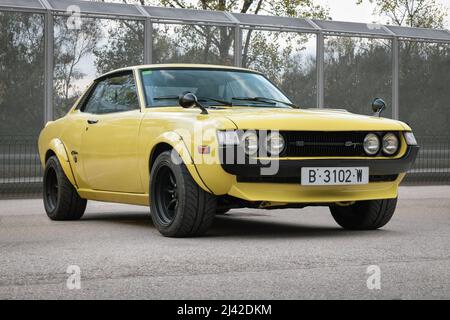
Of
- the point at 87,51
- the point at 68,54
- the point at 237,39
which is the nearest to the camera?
the point at 68,54

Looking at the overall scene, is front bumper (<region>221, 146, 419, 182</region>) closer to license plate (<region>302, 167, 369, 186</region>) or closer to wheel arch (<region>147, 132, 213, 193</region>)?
license plate (<region>302, 167, 369, 186</region>)

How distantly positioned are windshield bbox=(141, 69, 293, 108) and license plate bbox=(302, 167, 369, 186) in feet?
4.58

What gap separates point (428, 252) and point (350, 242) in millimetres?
846

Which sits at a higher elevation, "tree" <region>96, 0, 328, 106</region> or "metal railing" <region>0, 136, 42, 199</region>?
"tree" <region>96, 0, 328, 106</region>

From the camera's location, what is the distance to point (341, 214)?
9.27m

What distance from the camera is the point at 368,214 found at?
8.92 metres

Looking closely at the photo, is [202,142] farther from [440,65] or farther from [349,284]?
[440,65]

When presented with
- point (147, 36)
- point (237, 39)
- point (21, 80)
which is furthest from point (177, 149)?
point (237, 39)

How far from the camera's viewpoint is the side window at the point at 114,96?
9547 millimetres

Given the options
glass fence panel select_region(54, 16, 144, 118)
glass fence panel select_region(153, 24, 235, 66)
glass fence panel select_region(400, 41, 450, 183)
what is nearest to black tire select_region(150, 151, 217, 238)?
glass fence panel select_region(54, 16, 144, 118)

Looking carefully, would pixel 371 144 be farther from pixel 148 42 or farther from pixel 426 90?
pixel 426 90

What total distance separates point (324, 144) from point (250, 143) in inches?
27.8

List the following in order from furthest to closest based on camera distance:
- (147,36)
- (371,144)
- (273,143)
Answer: (147,36)
(371,144)
(273,143)

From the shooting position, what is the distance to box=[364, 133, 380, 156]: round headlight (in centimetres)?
834
